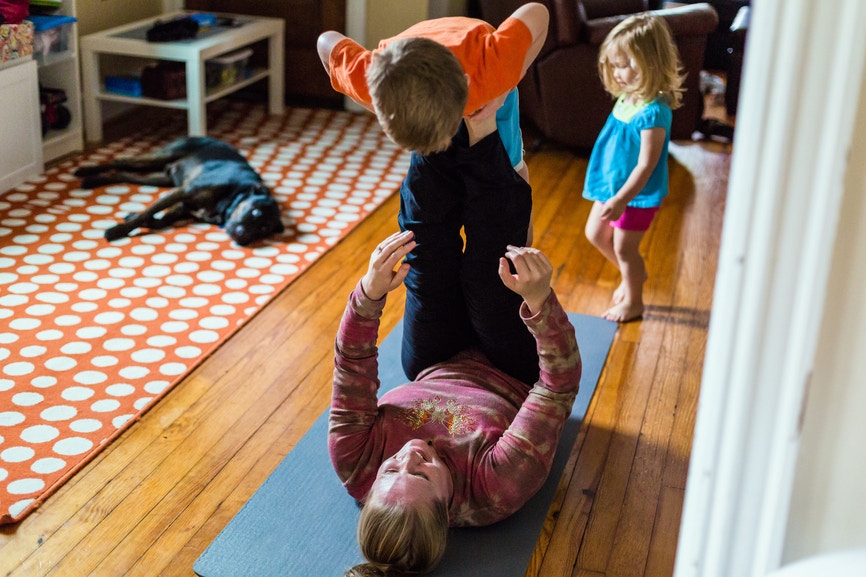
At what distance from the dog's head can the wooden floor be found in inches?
9.9

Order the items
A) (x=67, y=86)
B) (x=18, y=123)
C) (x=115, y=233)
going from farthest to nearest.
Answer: (x=67, y=86) → (x=18, y=123) → (x=115, y=233)

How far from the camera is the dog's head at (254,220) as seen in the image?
3174 millimetres

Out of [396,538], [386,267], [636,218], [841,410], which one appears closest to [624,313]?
[636,218]

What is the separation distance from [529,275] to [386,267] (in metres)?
0.26

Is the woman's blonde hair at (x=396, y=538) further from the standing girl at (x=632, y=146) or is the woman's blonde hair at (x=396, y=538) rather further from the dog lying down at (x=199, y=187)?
the dog lying down at (x=199, y=187)

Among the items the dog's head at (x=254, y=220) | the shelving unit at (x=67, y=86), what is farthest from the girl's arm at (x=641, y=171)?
the shelving unit at (x=67, y=86)

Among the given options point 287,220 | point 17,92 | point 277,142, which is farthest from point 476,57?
point 277,142

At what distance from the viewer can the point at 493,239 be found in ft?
6.02

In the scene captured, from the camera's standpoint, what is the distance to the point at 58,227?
127 inches

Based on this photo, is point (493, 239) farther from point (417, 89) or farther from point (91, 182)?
point (91, 182)

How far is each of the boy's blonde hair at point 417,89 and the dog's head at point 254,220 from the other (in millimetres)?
1856

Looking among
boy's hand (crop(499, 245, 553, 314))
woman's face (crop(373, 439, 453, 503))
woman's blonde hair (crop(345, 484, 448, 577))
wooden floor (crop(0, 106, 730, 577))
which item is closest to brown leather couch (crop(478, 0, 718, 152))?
wooden floor (crop(0, 106, 730, 577))

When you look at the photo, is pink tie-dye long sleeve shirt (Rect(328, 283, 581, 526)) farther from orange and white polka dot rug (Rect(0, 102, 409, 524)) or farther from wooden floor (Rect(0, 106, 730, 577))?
orange and white polka dot rug (Rect(0, 102, 409, 524))

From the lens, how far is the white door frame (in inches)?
28.2
